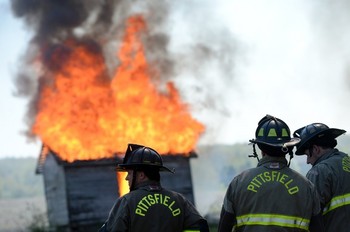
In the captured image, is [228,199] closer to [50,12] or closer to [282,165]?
[282,165]

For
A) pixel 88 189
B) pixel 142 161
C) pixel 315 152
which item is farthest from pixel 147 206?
pixel 88 189

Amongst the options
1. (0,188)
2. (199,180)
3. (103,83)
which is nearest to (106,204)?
(103,83)

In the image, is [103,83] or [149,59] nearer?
[103,83]

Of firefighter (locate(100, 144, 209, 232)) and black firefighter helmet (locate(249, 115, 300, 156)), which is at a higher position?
black firefighter helmet (locate(249, 115, 300, 156))

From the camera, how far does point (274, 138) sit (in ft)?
16.5

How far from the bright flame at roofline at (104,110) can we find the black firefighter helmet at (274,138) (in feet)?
56.0

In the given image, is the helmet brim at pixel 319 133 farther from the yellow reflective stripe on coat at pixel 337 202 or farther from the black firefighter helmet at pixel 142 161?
the black firefighter helmet at pixel 142 161

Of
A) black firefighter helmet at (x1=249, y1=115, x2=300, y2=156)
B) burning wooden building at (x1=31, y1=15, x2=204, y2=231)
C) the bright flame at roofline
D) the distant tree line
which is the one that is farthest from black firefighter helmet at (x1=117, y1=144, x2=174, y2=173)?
the distant tree line

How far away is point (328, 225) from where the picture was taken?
19.5ft

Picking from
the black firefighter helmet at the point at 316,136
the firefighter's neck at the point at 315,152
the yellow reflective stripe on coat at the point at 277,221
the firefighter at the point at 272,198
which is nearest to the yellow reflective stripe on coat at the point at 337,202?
the firefighter's neck at the point at 315,152

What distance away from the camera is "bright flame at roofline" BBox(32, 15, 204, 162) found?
22.0m

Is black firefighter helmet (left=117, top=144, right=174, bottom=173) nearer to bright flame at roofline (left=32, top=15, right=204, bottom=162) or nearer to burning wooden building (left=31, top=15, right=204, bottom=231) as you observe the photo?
burning wooden building (left=31, top=15, right=204, bottom=231)

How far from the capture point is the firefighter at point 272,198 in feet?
15.7

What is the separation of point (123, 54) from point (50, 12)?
4.08 meters
